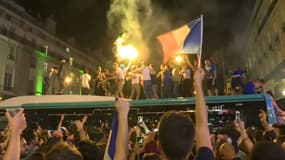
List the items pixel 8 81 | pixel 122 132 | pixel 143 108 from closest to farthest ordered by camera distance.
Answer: pixel 122 132, pixel 143 108, pixel 8 81

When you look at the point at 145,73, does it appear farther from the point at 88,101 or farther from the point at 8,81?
the point at 8,81

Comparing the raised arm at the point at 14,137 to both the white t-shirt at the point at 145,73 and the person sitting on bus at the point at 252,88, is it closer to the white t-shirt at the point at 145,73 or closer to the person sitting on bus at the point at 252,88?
the person sitting on bus at the point at 252,88

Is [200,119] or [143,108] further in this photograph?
[143,108]

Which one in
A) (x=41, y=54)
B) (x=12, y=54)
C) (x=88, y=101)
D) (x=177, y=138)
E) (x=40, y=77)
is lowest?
(x=177, y=138)

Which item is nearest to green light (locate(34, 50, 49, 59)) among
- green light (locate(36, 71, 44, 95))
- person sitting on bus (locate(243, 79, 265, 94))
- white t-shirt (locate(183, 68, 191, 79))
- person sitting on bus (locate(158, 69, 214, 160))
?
green light (locate(36, 71, 44, 95))

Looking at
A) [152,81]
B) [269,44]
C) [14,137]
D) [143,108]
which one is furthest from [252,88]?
[269,44]

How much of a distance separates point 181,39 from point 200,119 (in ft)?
17.9

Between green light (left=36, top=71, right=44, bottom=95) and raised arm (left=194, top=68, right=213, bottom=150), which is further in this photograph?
green light (left=36, top=71, right=44, bottom=95)

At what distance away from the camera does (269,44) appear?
128ft

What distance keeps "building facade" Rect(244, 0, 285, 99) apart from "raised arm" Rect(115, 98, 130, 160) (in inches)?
1237

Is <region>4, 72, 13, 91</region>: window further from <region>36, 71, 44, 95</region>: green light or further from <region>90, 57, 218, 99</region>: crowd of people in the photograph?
<region>90, 57, 218, 99</region>: crowd of people

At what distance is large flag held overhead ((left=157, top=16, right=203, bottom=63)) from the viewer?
8.17m

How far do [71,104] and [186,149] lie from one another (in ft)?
38.7

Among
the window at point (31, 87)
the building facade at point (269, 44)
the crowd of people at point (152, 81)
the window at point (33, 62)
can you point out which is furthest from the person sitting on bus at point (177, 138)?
the window at point (33, 62)
